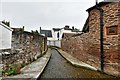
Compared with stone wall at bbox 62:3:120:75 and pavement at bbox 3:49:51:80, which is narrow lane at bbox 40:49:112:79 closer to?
pavement at bbox 3:49:51:80

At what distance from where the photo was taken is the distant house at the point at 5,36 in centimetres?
769

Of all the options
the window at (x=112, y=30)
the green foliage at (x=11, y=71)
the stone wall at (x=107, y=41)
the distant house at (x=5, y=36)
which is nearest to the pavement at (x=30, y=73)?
the green foliage at (x=11, y=71)


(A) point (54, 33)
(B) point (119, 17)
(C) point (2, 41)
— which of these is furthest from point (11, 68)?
(A) point (54, 33)

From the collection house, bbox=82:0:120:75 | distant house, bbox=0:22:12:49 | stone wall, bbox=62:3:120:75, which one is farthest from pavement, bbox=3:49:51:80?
house, bbox=82:0:120:75

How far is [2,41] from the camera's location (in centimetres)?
779

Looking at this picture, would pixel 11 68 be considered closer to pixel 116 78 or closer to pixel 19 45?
pixel 19 45

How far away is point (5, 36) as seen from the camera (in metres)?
8.09

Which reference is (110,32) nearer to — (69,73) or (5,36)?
(69,73)

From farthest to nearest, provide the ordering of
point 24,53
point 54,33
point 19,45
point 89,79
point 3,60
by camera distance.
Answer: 1. point 54,33
2. point 24,53
3. point 19,45
4. point 89,79
5. point 3,60

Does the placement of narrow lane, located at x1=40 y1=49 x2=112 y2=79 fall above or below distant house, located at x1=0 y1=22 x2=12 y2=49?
below

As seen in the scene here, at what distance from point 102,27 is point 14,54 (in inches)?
223

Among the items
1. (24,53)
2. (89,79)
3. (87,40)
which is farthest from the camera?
(87,40)

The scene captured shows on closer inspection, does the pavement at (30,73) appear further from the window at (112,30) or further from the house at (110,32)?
the window at (112,30)

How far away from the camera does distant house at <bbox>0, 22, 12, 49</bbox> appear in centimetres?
769
